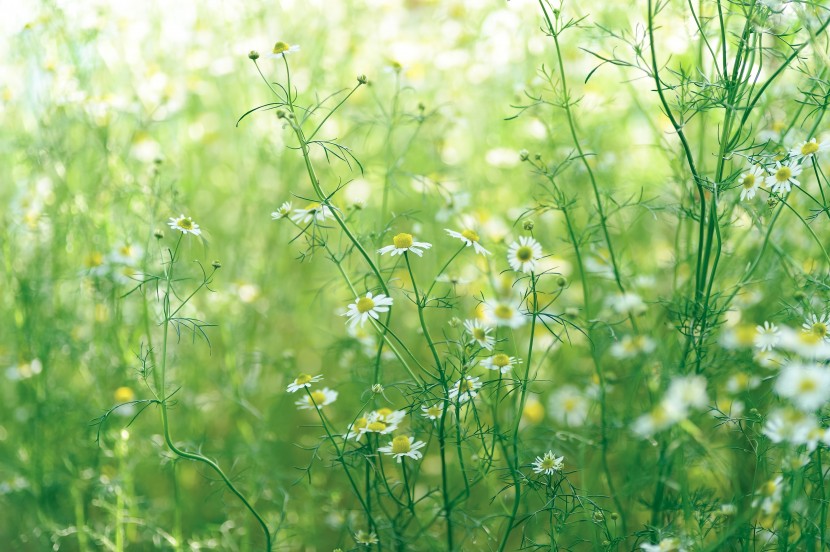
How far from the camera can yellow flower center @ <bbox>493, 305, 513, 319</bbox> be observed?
1553 mm

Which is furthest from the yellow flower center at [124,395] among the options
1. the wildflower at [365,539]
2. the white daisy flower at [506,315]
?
the white daisy flower at [506,315]

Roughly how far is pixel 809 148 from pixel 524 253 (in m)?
0.63

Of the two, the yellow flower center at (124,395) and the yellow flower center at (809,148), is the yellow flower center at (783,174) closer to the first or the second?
the yellow flower center at (809,148)

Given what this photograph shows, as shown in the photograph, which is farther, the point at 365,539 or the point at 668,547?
the point at 365,539

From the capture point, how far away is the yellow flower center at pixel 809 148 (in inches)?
60.0

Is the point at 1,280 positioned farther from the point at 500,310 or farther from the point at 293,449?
the point at 500,310

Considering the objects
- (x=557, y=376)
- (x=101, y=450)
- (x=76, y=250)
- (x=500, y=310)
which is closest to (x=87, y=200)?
(x=76, y=250)

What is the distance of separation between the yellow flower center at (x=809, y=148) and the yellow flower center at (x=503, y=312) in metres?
0.69

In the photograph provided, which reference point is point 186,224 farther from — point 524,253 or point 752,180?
point 752,180

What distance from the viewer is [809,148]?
153 centimetres

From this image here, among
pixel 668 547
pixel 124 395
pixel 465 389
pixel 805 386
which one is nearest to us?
pixel 805 386

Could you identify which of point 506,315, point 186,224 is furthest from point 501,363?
point 186,224

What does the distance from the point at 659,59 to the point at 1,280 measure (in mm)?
2503

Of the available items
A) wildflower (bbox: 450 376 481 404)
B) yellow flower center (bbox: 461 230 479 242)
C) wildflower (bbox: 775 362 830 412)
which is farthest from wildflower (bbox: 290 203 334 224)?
wildflower (bbox: 775 362 830 412)
